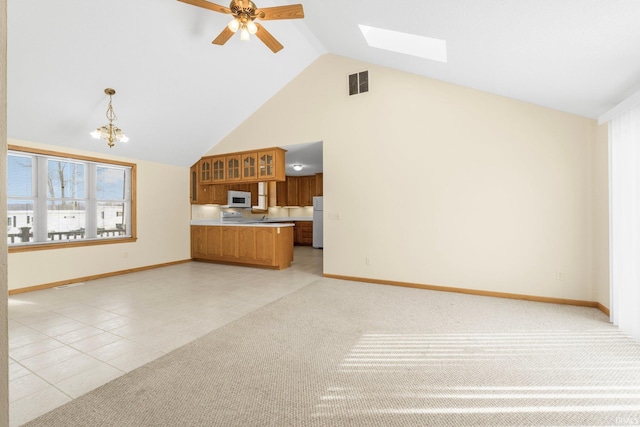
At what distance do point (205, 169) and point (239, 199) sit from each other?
3.77 feet

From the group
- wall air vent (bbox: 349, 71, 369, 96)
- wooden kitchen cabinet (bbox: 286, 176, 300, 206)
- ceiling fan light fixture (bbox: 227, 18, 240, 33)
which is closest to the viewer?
ceiling fan light fixture (bbox: 227, 18, 240, 33)

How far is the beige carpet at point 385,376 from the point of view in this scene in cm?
153

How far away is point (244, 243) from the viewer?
18.7ft

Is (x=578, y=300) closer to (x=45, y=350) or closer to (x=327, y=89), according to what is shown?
(x=327, y=89)

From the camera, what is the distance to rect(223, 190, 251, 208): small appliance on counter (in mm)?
6871

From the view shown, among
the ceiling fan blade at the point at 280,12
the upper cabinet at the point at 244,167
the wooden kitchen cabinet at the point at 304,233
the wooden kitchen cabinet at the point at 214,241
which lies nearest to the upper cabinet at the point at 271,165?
the upper cabinet at the point at 244,167

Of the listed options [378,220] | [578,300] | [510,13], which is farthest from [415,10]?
[578,300]

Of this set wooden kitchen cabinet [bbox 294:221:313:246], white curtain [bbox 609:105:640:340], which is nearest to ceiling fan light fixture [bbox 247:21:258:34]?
white curtain [bbox 609:105:640:340]

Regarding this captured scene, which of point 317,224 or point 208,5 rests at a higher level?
point 208,5

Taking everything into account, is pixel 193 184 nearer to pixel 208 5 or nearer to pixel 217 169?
pixel 217 169

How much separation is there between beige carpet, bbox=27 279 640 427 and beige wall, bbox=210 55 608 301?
30.6 inches

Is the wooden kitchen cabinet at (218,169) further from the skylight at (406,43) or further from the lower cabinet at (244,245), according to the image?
the skylight at (406,43)

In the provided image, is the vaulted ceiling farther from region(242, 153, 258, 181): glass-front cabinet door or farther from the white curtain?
region(242, 153, 258, 181): glass-front cabinet door

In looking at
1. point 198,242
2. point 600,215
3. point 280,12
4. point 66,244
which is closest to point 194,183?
point 198,242
